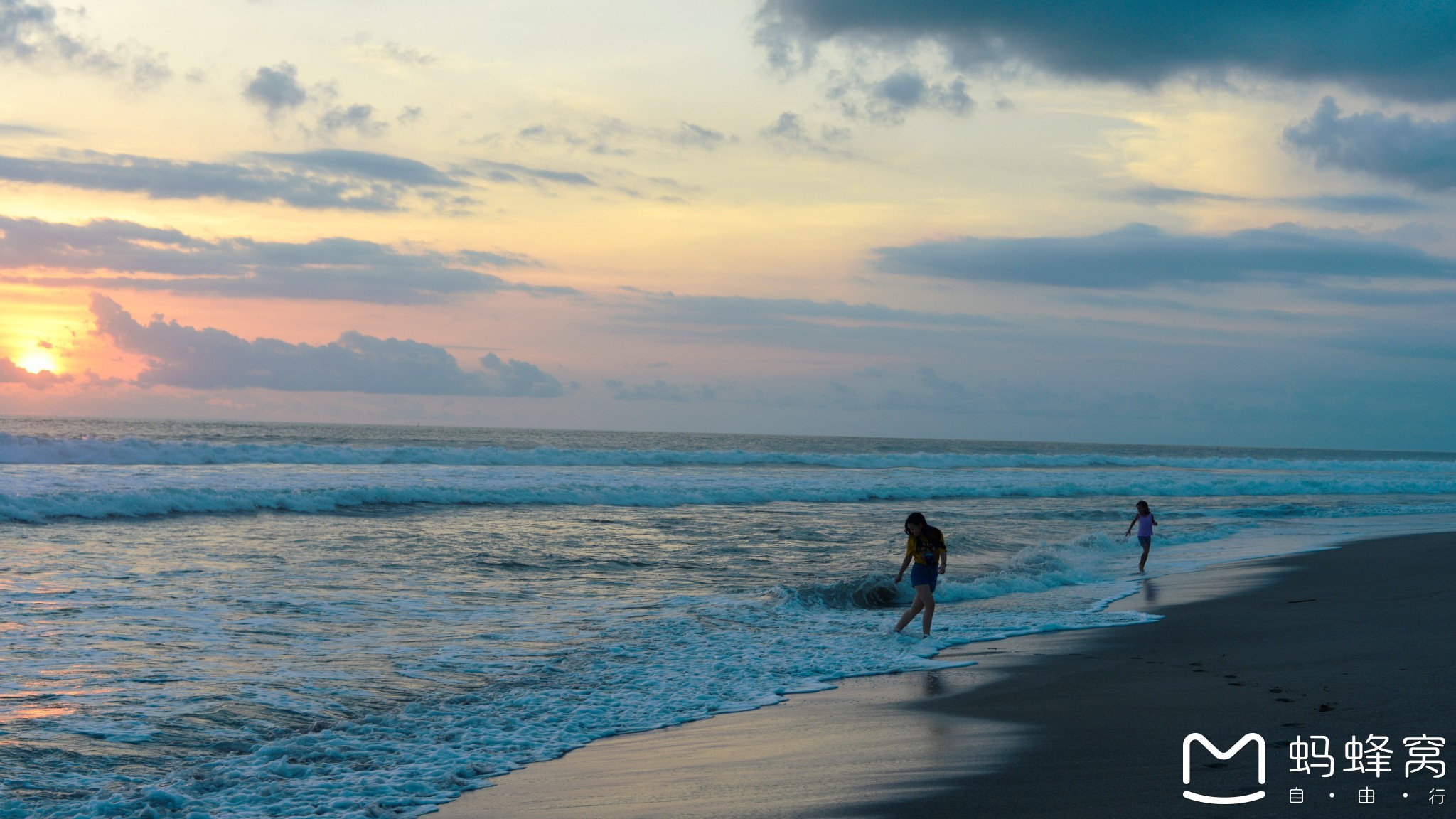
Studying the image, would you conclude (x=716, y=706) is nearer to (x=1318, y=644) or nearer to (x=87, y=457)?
(x=1318, y=644)

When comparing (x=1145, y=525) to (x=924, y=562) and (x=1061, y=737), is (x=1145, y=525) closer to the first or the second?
(x=924, y=562)

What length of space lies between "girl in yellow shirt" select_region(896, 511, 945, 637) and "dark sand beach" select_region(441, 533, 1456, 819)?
32.1 inches

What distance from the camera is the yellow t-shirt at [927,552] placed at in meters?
11.0

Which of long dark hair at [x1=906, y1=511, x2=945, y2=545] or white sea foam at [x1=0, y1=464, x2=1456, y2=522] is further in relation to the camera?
white sea foam at [x1=0, y1=464, x2=1456, y2=522]

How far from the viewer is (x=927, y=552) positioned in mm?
11062

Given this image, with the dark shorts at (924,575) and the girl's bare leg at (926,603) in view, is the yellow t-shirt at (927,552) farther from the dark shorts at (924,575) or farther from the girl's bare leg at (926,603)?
the girl's bare leg at (926,603)

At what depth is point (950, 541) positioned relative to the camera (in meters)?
21.1

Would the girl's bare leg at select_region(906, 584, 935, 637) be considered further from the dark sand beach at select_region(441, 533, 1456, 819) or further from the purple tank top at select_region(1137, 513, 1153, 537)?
the purple tank top at select_region(1137, 513, 1153, 537)

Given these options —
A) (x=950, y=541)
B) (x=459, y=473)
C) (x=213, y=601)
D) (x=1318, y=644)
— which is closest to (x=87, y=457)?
(x=459, y=473)

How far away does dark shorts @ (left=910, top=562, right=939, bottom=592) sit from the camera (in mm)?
11117

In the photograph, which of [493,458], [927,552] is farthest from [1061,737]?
[493,458]

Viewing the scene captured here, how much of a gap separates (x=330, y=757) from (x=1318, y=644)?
951 cm

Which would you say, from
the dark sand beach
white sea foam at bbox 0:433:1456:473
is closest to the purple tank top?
the dark sand beach

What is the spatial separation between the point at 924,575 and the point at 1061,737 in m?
4.61
